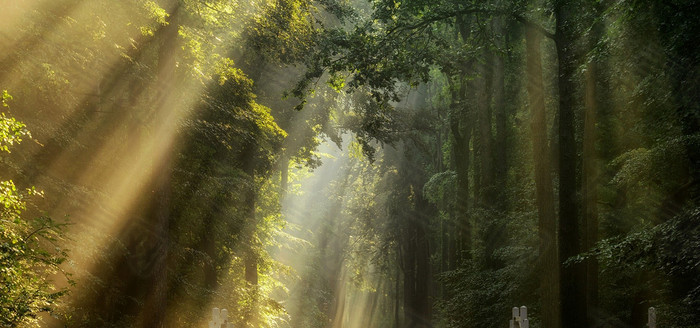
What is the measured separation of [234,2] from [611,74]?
28.1 ft

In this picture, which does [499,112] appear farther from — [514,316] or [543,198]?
[514,316]

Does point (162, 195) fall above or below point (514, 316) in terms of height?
above

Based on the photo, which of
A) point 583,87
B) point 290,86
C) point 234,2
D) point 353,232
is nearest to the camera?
point 234,2

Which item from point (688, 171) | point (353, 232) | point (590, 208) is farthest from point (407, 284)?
point (688, 171)

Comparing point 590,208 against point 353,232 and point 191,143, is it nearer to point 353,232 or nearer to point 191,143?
point 191,143

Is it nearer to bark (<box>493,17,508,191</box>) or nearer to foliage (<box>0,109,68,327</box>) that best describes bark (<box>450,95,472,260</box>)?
bark (<box>493,17,508,191</box>)

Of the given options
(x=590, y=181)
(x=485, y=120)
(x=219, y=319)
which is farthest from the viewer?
(x=485, y=120)

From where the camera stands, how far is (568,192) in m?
14.8

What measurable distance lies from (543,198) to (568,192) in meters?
1.07

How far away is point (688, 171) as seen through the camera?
13648mm

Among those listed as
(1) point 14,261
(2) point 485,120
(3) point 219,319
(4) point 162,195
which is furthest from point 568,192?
(1) point 14,261

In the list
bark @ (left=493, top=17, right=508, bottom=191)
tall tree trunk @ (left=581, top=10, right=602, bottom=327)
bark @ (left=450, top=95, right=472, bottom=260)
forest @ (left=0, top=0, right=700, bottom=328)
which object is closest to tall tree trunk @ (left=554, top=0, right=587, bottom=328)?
forest @ (left=0, top=0, right=700, bottom=328)

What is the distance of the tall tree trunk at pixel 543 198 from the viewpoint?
15039mm

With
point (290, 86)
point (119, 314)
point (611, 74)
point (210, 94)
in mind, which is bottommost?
point (119, 314)
